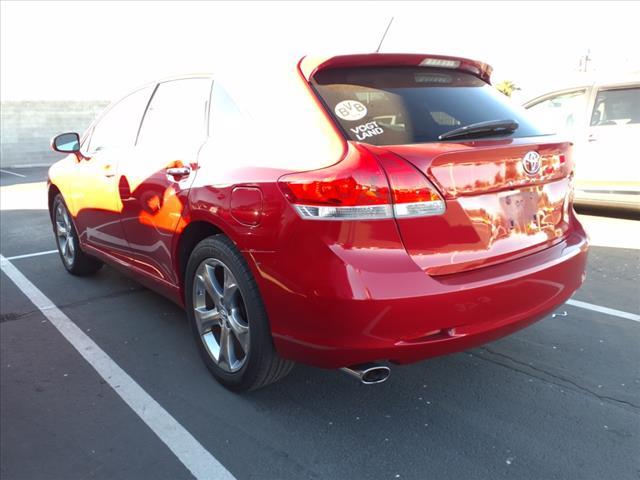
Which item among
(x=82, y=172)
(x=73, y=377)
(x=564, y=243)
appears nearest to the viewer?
(x=564, y=243)

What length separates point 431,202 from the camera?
222 centimetres

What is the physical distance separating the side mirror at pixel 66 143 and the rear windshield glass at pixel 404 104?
2.85 metres

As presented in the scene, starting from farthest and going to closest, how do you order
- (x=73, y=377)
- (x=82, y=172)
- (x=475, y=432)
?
(x=82, y=172)
(x=73, y=377)
(x=475, y=432)

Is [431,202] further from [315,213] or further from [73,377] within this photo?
[73,377]

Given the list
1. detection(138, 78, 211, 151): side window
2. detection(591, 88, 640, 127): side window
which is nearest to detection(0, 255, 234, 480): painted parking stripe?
detection(138, 78, 211, 151): side window

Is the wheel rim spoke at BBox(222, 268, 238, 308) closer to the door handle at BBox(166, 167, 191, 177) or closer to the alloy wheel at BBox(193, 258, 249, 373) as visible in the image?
the alloy wheel at BBox(193, 258, 249, 373)

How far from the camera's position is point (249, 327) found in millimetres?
2609

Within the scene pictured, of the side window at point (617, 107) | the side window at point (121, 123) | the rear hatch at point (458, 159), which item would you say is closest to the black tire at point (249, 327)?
the rear hatch at point (458, 159)

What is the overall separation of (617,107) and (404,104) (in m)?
5.39

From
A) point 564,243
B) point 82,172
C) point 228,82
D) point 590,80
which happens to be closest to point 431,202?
point 564,243

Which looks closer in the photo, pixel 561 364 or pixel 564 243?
pixel 564 243

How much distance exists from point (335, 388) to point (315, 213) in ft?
3.95

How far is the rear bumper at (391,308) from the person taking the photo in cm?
215

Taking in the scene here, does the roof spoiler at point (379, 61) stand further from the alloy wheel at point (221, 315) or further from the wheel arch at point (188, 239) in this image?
the alloy wheel at point (221, 315)
